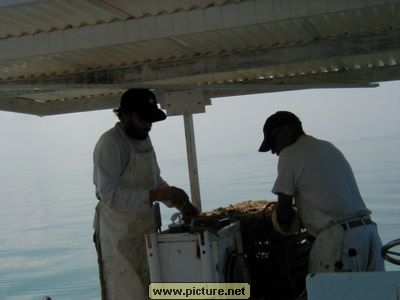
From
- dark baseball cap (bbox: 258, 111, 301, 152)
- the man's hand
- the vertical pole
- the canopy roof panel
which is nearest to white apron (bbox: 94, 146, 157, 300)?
the man's hand

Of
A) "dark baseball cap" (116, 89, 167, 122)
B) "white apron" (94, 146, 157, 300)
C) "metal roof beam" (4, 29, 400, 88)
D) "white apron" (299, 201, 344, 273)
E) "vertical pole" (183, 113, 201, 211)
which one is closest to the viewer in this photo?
"white apron" (299, 201, 344, 273)

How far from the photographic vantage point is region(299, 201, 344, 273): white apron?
3291 millimetres

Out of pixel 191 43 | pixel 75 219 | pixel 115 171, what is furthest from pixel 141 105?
pixel 75 219

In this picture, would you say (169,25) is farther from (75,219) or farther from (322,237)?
(75,219)

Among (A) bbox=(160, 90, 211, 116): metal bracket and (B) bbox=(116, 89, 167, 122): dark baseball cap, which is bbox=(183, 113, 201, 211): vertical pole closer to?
(A) bbox=(160, 90, 211, 116): metal bracket

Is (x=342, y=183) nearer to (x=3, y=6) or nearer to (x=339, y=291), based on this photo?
(x=339, y=291)

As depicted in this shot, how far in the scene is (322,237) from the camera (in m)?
3.35

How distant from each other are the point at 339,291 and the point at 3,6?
1.88 m

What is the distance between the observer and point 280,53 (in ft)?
13.8

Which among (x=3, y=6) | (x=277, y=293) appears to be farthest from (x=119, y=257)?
(x=3, y=6)

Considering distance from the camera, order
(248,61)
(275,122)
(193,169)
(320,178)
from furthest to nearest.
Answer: (193,169) → (248,61) → (275,122) → (320,178)

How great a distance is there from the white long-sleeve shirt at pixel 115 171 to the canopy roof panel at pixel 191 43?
50 cm

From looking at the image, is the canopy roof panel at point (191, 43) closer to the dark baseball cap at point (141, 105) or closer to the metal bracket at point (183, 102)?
the metal bracket at point (183, 102)

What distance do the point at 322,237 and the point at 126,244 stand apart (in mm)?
1211
